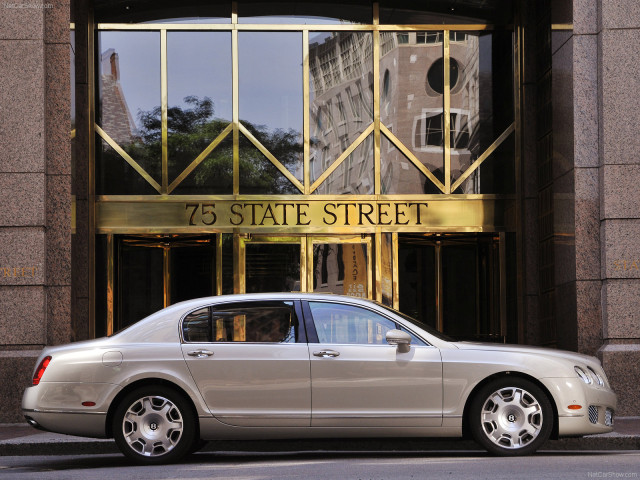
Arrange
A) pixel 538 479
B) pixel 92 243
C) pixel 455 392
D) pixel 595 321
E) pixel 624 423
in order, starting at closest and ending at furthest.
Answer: pixel 538 479 < pixel 455 392 < pixel 624 423 < pixel 595 321 < pixel 92 243

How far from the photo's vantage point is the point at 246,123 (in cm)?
1638

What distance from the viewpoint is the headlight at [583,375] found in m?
9.05

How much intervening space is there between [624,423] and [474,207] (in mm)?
5158

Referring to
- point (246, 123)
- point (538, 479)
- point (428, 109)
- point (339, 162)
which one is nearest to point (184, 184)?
point (246, 123)

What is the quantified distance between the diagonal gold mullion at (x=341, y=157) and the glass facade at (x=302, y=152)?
0.02m

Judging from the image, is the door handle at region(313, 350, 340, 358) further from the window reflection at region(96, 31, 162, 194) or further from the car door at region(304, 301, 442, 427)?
the window reflection at region(96, 31, 162, 194)

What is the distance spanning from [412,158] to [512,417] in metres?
7.94

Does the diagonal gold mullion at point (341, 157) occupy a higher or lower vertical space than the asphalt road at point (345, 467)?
higher

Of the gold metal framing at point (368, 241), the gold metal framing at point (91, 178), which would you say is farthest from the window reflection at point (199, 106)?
the gold metal framing at point (368, 241)

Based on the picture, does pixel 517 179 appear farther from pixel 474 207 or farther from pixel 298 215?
pixel 298 215

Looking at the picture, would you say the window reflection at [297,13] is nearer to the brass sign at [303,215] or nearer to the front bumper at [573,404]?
the brass sign at [303,215]

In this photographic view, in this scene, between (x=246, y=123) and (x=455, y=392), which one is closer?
(x=455, y=392)

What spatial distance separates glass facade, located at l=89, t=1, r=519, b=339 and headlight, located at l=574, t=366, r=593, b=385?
7.30 m

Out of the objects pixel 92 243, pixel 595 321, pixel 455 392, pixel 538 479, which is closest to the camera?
pixel 538 479
